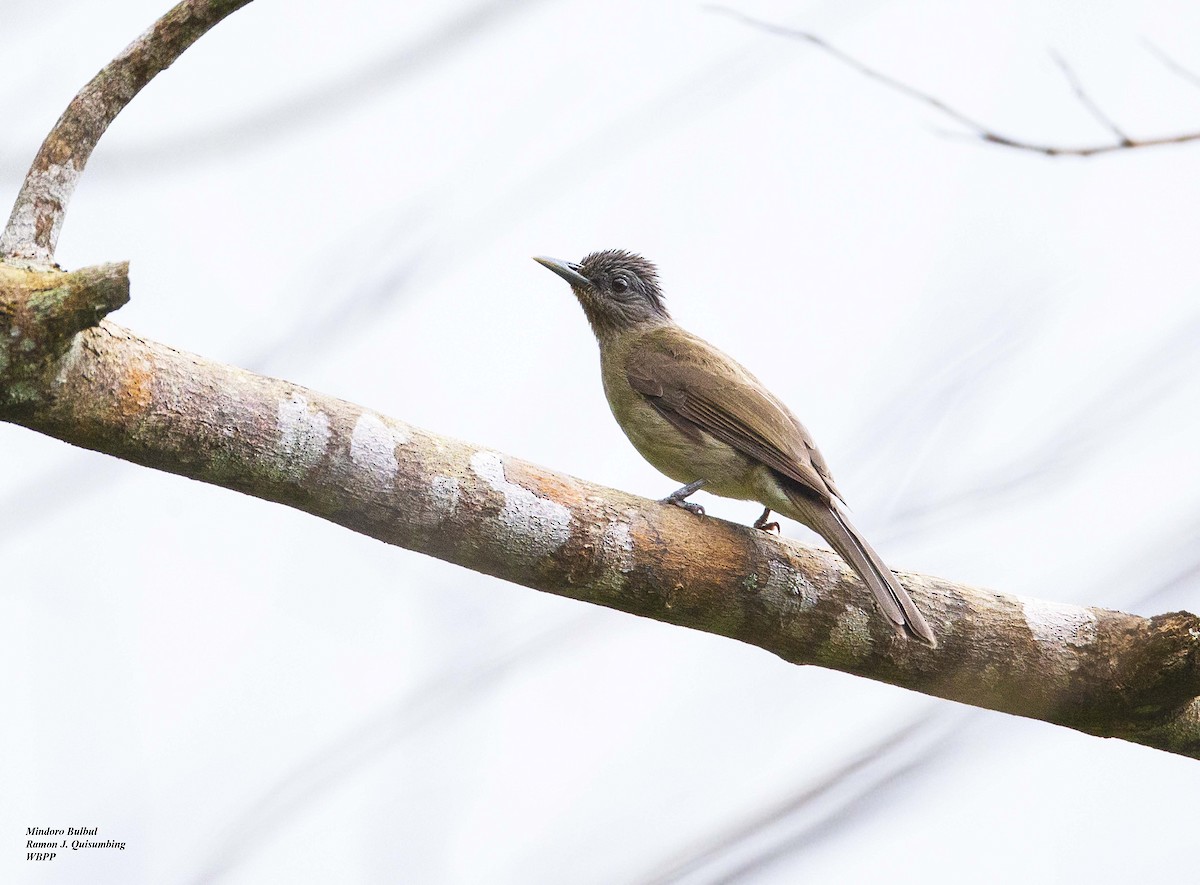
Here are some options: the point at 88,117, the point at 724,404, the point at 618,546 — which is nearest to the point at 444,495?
the point at 618,546

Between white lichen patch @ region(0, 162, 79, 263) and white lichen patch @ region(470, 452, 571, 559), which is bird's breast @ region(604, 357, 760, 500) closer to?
white lichen patch @ region(470, 452, 571, 559)

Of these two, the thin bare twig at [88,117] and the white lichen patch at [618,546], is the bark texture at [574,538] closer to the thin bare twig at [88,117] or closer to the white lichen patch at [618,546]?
the white lichen patch at [618,546]

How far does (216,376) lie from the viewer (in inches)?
101

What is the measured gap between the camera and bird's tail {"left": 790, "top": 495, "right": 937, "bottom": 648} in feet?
9.80

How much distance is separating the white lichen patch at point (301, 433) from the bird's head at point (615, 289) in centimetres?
257

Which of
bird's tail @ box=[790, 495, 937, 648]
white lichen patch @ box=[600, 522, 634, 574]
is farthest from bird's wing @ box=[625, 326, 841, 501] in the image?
white lichen patch @ box=[600, 522, 634, 574]

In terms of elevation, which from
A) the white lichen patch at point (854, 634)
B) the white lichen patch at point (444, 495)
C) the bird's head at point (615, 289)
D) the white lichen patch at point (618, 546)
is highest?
the bird's head at point (615, 289)

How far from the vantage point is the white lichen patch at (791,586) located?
3.06m

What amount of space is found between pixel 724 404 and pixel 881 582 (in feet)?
4.01

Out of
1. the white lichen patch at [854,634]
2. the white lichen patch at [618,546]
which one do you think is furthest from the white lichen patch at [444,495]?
the white lichen patch at [854,634]

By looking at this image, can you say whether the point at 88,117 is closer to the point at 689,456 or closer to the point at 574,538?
the point at 574,538

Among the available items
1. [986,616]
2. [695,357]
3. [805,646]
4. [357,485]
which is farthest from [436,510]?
[695,357]

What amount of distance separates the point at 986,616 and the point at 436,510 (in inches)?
61.1

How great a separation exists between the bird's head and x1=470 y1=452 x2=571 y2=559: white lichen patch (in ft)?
7.60
